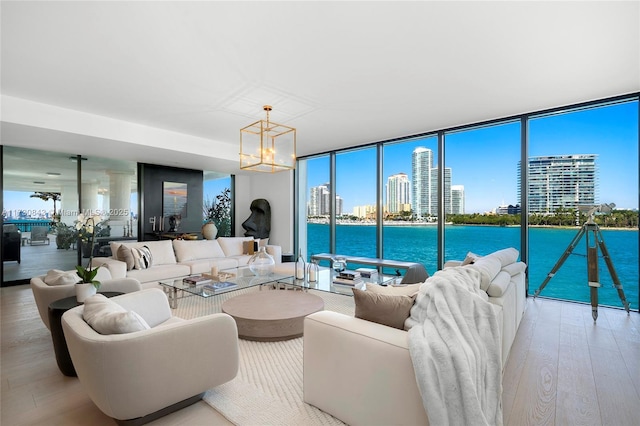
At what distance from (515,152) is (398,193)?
2.04 meters

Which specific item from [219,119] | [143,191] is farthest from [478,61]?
[143,191]

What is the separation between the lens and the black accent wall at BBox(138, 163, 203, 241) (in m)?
→ 6.41

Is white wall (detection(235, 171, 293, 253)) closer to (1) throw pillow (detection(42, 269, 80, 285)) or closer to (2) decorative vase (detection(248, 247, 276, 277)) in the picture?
(2) decorative vase (detection(248, 247, 276, 277))

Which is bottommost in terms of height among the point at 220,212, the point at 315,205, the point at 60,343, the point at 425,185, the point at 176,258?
the point at 60,343

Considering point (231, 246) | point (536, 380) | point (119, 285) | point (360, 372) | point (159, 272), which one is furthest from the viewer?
point (231, 246)

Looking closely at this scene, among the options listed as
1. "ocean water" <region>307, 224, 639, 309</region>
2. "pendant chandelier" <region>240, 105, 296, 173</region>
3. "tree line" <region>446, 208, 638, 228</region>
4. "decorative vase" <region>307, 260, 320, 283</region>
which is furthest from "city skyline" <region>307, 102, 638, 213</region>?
"decorative vase" <region>307, 260, 320, 283</region>

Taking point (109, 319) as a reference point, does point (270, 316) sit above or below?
below

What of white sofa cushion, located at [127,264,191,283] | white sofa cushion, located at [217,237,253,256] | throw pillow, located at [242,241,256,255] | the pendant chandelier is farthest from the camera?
throw pillow, located at [242,241,256,255]

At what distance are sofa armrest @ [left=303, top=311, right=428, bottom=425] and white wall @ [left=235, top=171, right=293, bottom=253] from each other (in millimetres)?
5551

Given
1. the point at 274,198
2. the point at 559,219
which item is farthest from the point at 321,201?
the point at 559,219

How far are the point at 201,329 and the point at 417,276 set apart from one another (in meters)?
3.45

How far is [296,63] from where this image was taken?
9.59ft

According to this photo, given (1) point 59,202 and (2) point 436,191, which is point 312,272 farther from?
(1) point 59,202

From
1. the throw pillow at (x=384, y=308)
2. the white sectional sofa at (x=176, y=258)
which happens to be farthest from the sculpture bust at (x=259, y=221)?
the throw pillow at (x=384, y=308)
